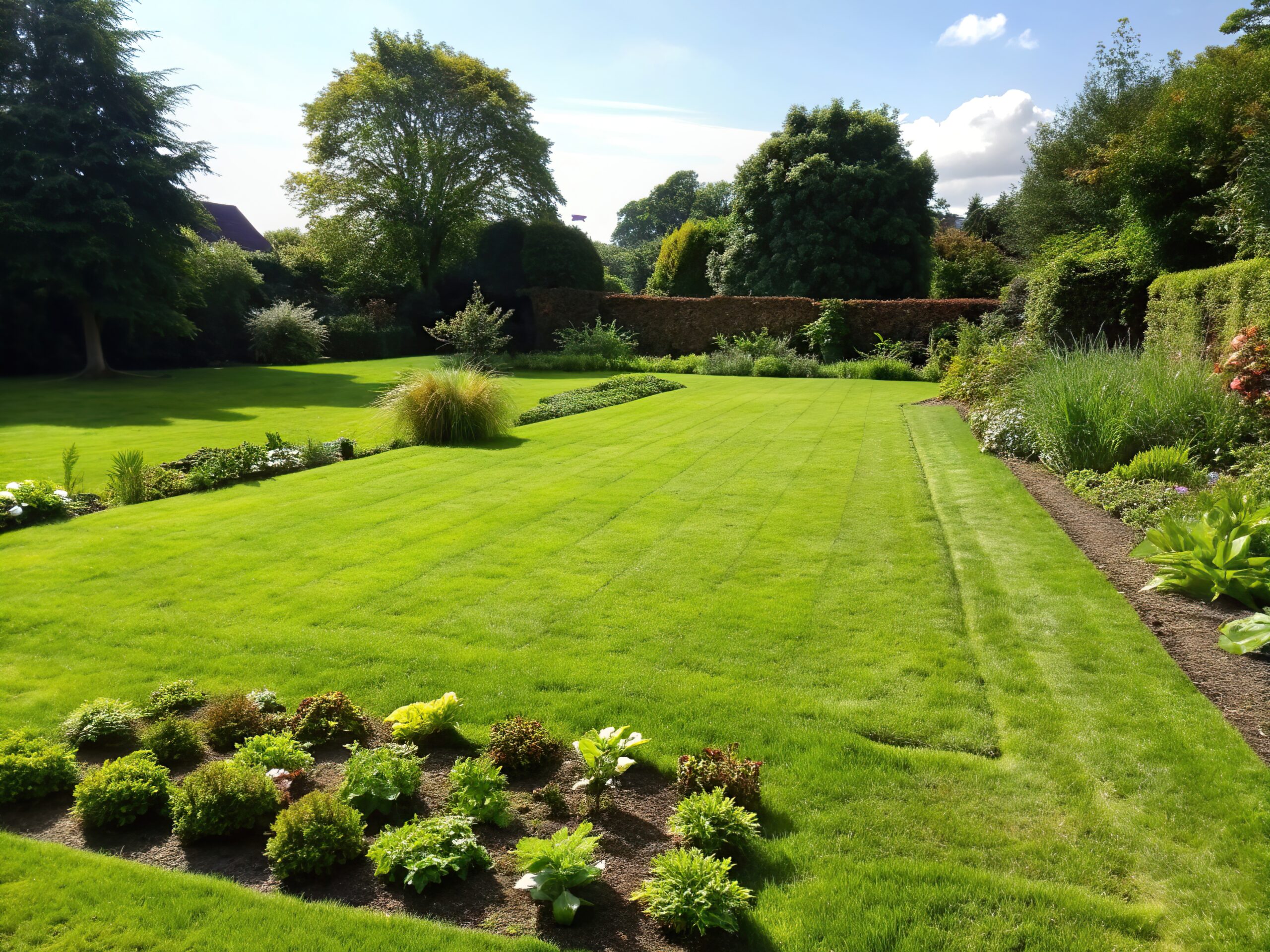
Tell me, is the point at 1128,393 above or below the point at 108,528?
above

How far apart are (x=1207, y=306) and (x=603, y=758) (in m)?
10.2

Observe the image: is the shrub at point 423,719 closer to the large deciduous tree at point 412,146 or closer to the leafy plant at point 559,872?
the leafy plant at point 559,872

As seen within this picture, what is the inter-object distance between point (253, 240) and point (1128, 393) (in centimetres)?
4139

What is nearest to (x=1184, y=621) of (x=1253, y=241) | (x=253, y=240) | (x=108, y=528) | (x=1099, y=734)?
(x=1099, y=734)

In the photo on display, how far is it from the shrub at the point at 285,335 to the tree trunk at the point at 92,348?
13.2 ft

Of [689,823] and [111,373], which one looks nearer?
[689,823]

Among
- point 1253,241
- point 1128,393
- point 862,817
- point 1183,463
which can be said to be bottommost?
point 862,817

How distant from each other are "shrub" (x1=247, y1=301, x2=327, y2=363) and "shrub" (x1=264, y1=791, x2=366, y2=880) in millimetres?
22868

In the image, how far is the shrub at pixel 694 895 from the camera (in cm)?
223

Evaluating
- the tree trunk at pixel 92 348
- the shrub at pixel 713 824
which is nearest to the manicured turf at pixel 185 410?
the tree trunk at pixel 92 348

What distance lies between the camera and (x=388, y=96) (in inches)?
1100

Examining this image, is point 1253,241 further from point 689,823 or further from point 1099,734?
point 689,823

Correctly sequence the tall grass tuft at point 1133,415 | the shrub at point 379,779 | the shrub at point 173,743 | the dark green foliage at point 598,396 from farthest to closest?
1. the dark green foliage at point 598,396
2. the tall grass tuft at point 1133,415
3. the shrub at point 173,743
4. the shrub at point 379,779

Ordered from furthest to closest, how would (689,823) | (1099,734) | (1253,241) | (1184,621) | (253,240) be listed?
1. (253,240)
2. (1253,241)
3. (1184,621)
4. (1099,734)
5. (689,823)
